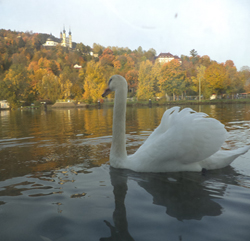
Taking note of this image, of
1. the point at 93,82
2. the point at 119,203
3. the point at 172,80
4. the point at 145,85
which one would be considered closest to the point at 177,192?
the point at 119,203

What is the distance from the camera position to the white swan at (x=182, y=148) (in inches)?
135

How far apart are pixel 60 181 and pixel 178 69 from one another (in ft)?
196

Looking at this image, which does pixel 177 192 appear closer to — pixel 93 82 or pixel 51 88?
pixel 93 82

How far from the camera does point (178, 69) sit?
60.7 m

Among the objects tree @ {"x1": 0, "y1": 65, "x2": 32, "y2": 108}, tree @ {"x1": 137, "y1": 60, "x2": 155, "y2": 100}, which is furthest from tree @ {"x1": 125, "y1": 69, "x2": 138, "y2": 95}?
tree @ {"x1": 0, "y1": 65, "x2": 32, "y2": 108}

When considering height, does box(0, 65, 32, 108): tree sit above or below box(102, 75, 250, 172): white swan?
above

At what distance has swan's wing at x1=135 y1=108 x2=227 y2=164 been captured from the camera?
11.2 ft

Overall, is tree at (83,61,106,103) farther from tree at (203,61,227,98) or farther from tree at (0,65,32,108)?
tree at (203,61,227,98)

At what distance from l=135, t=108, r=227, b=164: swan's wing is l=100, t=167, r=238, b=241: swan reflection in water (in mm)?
292

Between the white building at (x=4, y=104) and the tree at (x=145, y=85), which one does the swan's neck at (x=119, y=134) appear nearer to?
the white building at (x=4, y=104)

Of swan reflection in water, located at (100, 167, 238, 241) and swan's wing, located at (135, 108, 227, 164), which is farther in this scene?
swan's wing, located at (135, 108, 227, 164)

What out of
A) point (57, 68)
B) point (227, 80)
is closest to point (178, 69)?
point (227, 80)

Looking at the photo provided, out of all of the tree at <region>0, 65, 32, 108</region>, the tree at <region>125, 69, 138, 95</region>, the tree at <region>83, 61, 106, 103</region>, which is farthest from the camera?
the tree at <region>125, 69, 138, 95</region>

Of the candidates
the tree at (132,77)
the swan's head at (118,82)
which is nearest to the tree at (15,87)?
the tree at (132,77)
